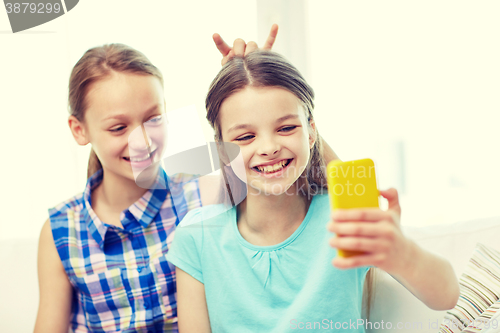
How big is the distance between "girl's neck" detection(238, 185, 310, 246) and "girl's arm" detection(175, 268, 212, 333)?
13 centimetres

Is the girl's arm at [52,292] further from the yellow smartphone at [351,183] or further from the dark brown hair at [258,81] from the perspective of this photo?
the yellow smartphone at [351,183]

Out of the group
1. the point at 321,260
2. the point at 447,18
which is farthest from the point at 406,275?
the point at 447,18

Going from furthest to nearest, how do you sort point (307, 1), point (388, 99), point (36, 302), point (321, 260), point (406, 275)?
point (388, 99)
point (307, 1)
point (36, 302)
point (321, 260)
point (406, 275)

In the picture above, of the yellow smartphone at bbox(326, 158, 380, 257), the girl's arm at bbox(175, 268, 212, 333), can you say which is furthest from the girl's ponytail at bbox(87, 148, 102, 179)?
the yellow smartphone at bbox(326, 158, 380, 257)

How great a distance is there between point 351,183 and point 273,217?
0.32 metres

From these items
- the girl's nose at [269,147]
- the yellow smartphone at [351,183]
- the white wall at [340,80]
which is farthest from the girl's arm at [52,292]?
the yellow smartphone at [351,183]

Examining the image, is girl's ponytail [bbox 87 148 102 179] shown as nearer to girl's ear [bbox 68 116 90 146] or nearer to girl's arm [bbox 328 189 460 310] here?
girl's ear [bbox 68 116 90 146]

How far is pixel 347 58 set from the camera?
124cm

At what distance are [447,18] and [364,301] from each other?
37.3 inches

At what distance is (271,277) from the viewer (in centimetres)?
70

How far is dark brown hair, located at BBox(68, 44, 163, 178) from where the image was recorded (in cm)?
75

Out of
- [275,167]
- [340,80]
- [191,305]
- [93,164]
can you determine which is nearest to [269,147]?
[275,167]

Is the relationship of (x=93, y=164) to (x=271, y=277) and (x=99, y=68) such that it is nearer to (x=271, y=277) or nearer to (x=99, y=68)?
(x=99, y=68)

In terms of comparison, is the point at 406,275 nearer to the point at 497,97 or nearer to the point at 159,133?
the point at 159,133
